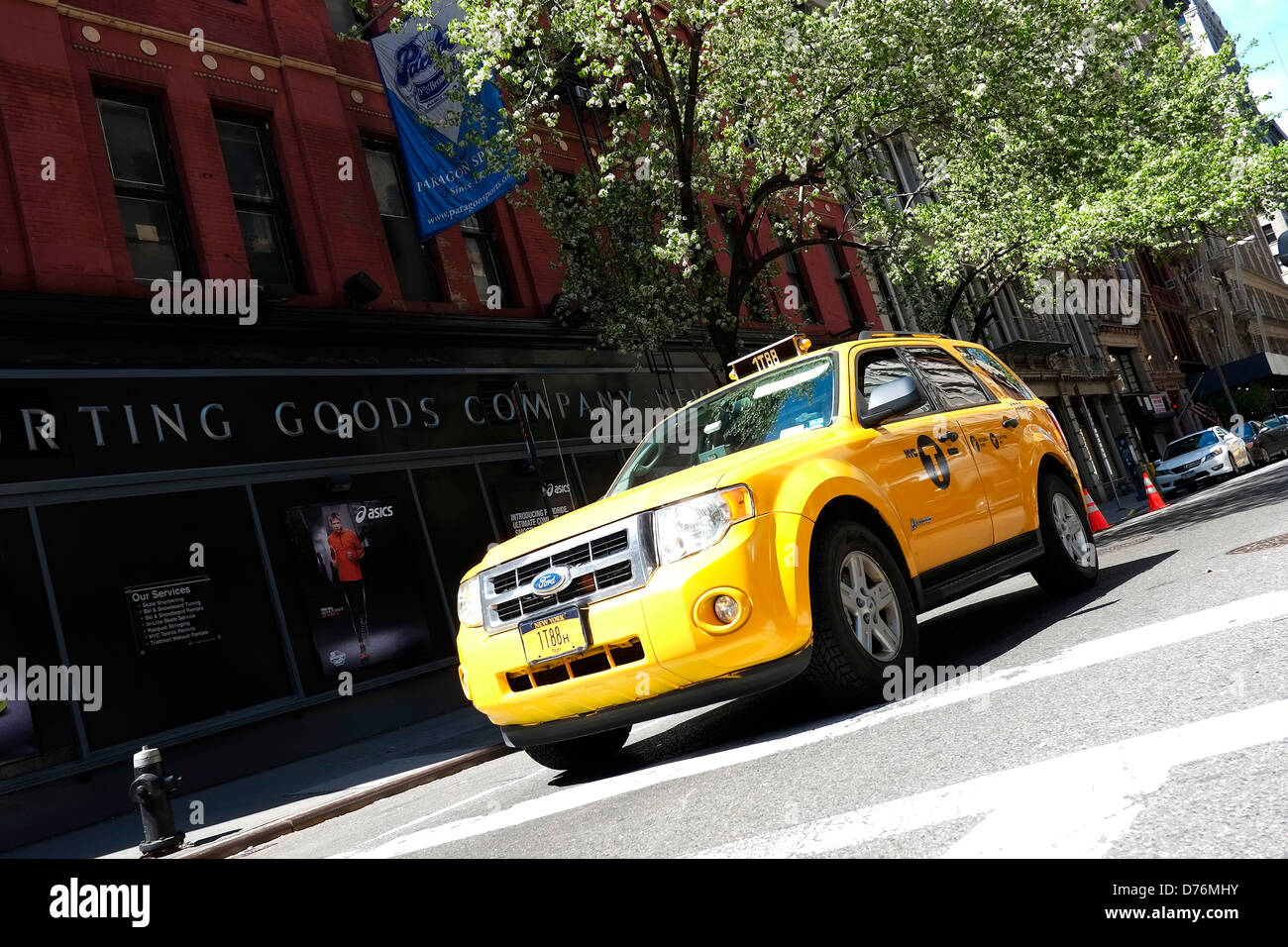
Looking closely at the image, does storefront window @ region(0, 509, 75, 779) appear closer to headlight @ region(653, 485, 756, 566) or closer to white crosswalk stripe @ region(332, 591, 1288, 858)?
Answer: white crosswalk stripe @ region(332, 591, 1288, 858)

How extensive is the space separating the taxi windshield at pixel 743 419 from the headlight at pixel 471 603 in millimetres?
1162

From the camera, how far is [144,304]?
12727mm

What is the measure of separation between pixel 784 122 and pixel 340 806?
36.3ft

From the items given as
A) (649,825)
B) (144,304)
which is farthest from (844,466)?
(144,304)

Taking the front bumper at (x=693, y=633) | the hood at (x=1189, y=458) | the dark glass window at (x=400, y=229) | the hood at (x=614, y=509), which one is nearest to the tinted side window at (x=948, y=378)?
the hood at (x=614, y=509)

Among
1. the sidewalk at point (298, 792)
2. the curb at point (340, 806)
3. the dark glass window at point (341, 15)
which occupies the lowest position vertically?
the curb at point (340, 806)

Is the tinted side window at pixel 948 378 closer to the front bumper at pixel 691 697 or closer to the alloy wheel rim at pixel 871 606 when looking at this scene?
the alloy wheel rim at pixel 871 606

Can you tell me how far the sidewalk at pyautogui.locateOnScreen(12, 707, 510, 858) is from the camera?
8227 millimetres

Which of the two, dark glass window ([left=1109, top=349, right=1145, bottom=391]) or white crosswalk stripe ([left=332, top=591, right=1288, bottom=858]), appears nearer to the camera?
white crosswalk stripe ([left=332, top=591, right=1288, bottom=858])

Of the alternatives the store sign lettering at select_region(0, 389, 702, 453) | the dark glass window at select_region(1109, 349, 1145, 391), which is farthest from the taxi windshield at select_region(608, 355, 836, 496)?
the dark glass window at select_region(1109, 349, 1145, 391)

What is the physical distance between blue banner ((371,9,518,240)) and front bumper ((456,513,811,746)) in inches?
453

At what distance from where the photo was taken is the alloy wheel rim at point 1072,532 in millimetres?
7645

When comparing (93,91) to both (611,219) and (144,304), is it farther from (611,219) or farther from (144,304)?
(611,219)

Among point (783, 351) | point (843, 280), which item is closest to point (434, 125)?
point (783, 351)
